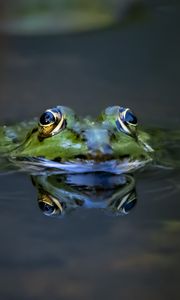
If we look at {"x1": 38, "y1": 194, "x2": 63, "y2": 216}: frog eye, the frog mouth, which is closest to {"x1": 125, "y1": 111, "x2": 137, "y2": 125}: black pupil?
the frog mouth

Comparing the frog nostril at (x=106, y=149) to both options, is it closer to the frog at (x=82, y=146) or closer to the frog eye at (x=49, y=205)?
the frog at (x=82, y=146)

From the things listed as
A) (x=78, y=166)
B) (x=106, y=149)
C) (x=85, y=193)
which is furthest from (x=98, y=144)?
(x=85, y=193)

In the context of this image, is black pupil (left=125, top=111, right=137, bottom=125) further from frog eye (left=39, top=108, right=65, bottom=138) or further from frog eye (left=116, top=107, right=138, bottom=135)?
frog eye (left=39, top=108, right=65, bottom=138)

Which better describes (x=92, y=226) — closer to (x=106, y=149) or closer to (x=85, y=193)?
(x=85, y=193)
